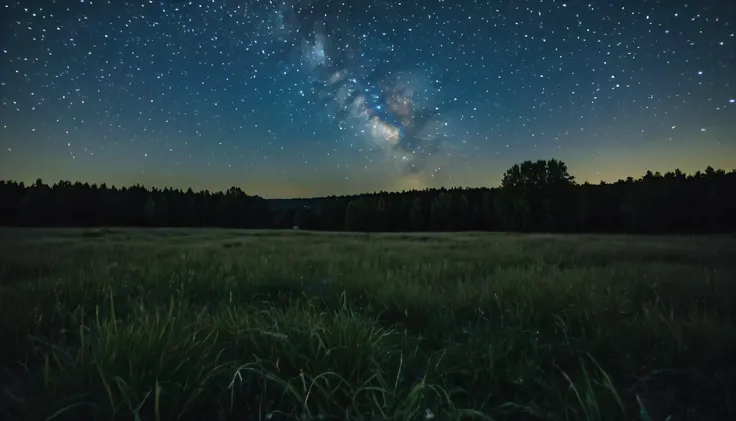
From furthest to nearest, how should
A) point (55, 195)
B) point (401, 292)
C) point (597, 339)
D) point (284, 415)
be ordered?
1. point (55, 195)
2. point (401, 292)
3. point (597, 339)
4. point (284, 415)

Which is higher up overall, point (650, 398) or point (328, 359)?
point (328, 359)

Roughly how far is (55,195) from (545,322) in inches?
2628

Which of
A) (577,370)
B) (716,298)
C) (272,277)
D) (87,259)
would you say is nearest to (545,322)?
(577,370)

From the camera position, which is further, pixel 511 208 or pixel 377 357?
pixel 511 208

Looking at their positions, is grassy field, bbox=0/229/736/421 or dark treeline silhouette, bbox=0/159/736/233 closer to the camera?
grassy field, bbox=0/229/736/421

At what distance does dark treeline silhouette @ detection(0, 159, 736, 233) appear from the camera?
4316cm

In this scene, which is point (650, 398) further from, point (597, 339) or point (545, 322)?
point (545, 322)

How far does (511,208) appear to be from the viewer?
49156mm

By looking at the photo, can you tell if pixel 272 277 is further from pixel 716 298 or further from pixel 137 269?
pixel 716 298

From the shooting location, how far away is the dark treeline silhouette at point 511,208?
4316 centimetres

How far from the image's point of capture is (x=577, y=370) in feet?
7.47

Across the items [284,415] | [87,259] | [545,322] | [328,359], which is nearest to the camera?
[284,415]

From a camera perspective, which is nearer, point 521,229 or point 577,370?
point 577,370

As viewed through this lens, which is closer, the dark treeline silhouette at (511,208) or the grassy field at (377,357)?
the grassy field at (377,357)
